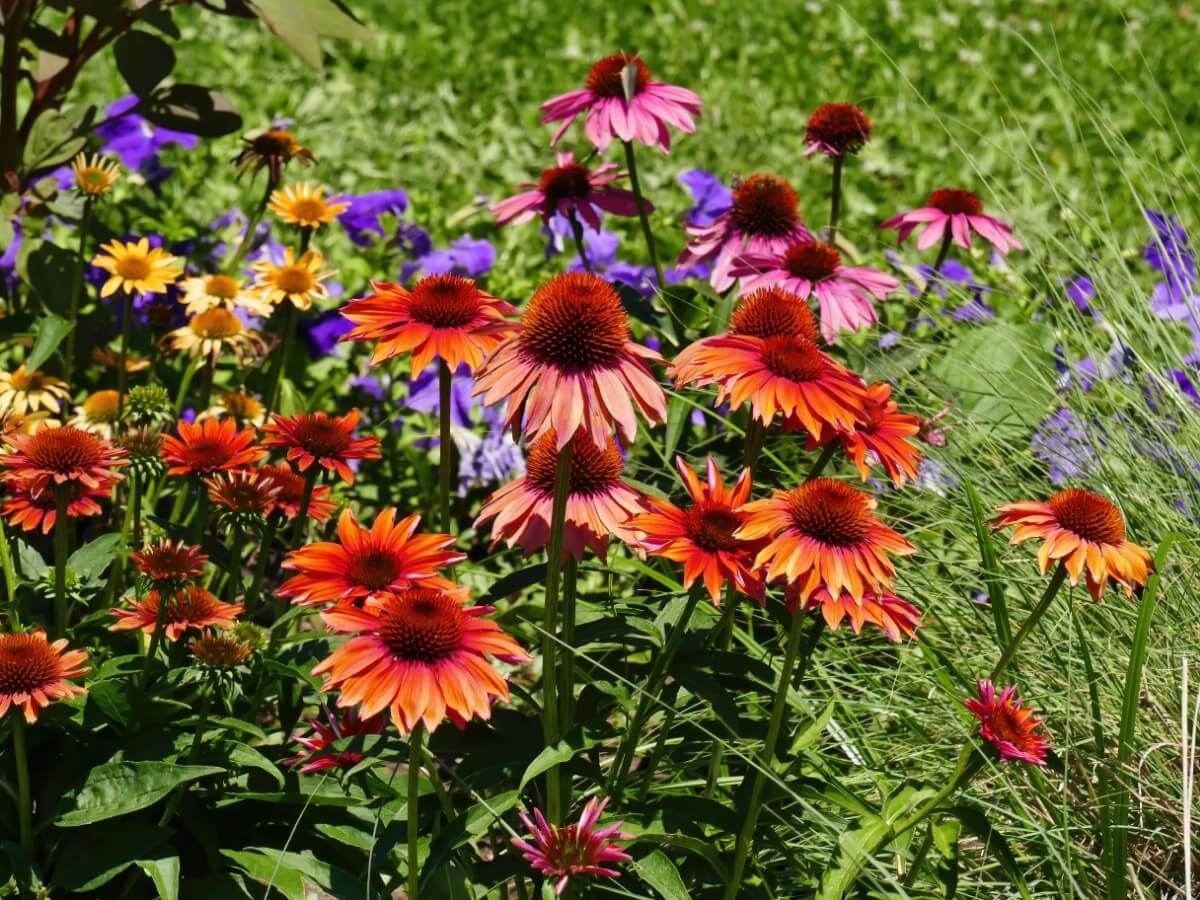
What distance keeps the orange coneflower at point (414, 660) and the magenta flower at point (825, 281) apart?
0.89m

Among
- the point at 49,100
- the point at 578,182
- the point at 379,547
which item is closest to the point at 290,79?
the point at 49,100

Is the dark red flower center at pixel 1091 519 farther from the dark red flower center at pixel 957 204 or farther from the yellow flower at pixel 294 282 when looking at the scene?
the yellow flower at pixel 294 282

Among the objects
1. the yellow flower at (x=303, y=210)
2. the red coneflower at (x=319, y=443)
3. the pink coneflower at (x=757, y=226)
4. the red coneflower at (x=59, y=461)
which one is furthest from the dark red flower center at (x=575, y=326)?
the yellow flower at (x=303, y=210)

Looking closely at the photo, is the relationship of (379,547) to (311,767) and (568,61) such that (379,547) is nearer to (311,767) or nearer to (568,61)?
(311,767)

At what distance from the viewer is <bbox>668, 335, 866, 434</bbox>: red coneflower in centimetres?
140

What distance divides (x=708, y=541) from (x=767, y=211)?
97 cm

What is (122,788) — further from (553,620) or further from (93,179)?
(93,179)

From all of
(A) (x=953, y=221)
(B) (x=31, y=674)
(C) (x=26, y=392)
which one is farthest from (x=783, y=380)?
(C) (x=26, y=392)

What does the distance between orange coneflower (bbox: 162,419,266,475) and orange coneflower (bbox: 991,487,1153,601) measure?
942 millimetres

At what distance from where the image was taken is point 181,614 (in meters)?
1.64

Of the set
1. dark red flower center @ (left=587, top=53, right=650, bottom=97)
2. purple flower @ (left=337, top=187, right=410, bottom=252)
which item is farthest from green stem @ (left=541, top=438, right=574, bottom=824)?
purple flower @ (left=337, top=187, right=410, bottom=252)

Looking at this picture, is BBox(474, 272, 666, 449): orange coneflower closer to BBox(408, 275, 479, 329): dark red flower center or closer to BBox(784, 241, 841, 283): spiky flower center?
BBox(408, 275, 479, 329): dark red flower center

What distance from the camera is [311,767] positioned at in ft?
5.25

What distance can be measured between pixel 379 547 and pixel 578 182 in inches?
39.6
